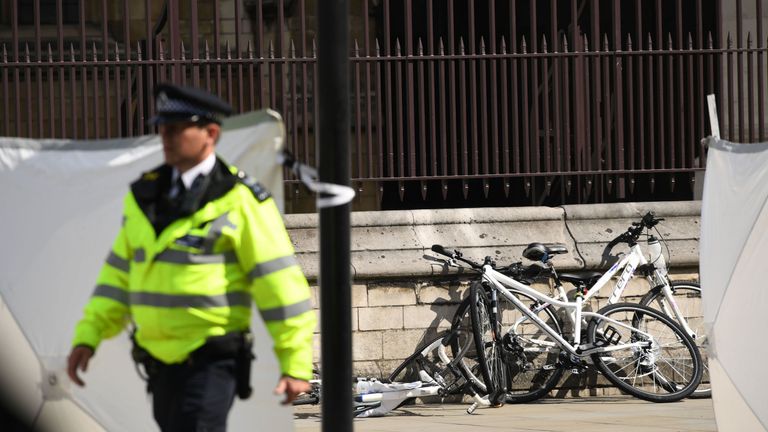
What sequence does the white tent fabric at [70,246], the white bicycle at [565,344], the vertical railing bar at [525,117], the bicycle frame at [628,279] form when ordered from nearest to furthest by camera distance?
the white tent fabric at [70,246]
the white bicycle at [565,344]
the bicycle frame at [628,279]
the vertical railing bar at [525,117]

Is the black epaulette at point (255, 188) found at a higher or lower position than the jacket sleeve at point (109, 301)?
higher

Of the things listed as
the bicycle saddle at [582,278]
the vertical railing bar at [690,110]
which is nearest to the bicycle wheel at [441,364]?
the bicycle saddle at [582,278]

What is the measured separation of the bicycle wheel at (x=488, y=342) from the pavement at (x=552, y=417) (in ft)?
0.52

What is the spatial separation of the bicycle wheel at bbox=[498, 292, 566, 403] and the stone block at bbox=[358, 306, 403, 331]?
0.73 metres

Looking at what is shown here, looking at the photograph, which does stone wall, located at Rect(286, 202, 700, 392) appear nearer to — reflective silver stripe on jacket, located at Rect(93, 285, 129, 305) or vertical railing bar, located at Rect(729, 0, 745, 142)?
vertical railing bar, located at Rect(729, 0, 745, 142)

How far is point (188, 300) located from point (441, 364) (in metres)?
6.04

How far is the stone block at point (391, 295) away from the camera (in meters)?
10.4

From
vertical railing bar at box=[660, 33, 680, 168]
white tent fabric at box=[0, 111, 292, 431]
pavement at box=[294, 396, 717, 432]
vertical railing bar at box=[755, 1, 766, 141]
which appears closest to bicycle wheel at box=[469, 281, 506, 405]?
pavement at box=[294, 396, 717, 432]

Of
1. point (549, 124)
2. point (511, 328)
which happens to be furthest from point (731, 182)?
point (549, 124)

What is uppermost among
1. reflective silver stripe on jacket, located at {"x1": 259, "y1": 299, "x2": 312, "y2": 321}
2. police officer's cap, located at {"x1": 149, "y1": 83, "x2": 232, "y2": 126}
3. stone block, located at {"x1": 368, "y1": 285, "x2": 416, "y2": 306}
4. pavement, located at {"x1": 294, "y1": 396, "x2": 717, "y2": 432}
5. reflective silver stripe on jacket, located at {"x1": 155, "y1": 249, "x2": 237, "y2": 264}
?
police officer's cap, located at {"x1": 149, "y1": 83, "x2": 232, "y2": 126}

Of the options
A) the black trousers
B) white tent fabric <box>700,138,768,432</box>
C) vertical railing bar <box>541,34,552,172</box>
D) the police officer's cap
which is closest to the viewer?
the black trousers

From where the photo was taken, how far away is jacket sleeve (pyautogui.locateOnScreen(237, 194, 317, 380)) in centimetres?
436

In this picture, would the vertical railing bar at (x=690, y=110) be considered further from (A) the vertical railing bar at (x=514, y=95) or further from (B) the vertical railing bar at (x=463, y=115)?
(B) the vertical railing bar at (x=463, y=115)

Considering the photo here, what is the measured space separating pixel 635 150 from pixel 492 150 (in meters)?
1.17
